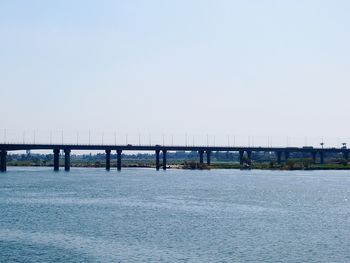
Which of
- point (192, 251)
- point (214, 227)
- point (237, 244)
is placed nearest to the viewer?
point (192, 251)

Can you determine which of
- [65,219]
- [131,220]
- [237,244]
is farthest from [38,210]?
[237,244]

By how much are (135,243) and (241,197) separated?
56.2m

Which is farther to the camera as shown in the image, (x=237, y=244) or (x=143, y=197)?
(x=143, y=197)

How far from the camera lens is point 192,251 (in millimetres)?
51625

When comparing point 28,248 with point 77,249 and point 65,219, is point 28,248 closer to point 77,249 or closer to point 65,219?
point 77,249

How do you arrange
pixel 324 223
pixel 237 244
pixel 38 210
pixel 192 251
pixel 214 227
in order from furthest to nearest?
pixel 38 210 → pixel 324 223 → pixel 214 227 → pixel 237 244 → pixel 192 251

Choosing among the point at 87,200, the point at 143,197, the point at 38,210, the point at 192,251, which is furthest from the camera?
the point at 143,197

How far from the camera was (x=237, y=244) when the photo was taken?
5541cm

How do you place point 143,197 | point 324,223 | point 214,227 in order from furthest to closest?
1. point 143,197
2. point 324,223
3. point 214,227

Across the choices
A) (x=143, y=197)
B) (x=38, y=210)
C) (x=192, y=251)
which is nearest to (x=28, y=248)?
(x=192, y=251)

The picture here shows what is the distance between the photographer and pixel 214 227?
66438mm

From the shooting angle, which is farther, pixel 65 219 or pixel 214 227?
pixel 65 219

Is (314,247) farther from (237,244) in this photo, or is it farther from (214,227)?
(214,227)

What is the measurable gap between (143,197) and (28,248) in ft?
183
